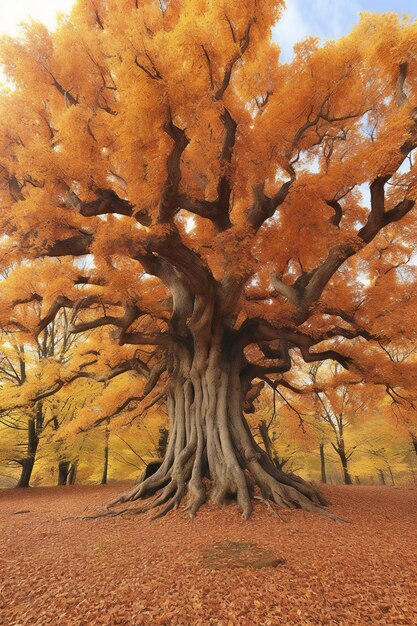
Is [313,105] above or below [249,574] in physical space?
above

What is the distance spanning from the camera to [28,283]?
8.06 metres

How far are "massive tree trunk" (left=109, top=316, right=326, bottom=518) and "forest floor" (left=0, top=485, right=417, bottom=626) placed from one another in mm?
1155

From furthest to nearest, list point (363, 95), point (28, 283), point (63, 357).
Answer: point (63, 357), point (28, 283), point (363, 95)

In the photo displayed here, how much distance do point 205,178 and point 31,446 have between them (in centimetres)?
1380

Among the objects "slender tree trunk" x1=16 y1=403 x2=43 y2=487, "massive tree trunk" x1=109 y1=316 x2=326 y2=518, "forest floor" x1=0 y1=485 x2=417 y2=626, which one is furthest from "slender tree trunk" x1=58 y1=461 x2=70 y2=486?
"forest floor" x1=0 y1=485 x2=417 y2=626

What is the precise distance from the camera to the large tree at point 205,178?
549cm

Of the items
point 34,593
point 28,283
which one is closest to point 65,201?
point 28,283

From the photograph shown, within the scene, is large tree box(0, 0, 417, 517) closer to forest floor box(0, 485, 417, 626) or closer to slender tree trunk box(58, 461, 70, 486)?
forest floor box(0, 485, 417, 626)

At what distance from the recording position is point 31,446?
14.8m

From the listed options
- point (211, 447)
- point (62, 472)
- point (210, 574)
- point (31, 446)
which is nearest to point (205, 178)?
point (211, 447)

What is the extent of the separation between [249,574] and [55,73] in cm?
931

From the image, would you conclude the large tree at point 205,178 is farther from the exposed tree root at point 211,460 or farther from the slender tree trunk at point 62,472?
the slender tree trunk at point 62,472

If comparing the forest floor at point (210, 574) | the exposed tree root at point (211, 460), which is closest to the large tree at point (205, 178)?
the exposed tree root at point (211, 460)

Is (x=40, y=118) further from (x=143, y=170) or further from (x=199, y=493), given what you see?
(x=199, y=493)
